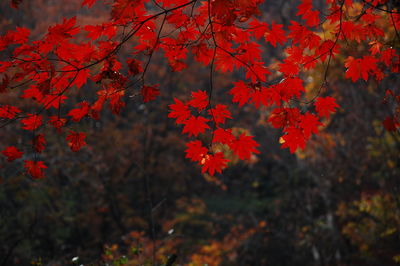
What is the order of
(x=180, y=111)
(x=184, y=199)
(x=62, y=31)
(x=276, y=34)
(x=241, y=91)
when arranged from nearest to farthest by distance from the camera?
(x=62, y=31) < (x=241, y=91) < (x=180, y=111) < (x=276, y=34) < (x=184, y=199)

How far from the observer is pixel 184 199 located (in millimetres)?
11055

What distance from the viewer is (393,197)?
5867mm

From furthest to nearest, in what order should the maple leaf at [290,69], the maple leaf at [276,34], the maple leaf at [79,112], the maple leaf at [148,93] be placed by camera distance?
1. the maple leaf at [276,34]
2. the maple leaf at [290,69]
3. the maple leaf at [79,112]
4. the maple leaf at [148,93]

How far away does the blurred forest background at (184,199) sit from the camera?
21.3 feet

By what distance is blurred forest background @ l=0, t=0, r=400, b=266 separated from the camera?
6480mm

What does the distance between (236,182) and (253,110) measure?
9.81 feet

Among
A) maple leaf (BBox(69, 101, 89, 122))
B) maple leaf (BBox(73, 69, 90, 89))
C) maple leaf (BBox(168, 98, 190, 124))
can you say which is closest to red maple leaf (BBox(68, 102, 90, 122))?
maple leaf (BBox(69, 101, 89, 122))

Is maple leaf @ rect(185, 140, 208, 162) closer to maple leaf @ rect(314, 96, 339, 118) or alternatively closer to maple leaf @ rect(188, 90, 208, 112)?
maple leaf @ rect(188, 90, 208, 112)

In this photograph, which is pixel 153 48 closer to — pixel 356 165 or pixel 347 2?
pixel 347 2

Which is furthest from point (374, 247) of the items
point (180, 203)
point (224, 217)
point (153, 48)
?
point (153, 48)

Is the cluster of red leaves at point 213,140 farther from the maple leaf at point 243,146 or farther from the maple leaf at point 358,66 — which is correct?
the maple leaf at point 358,66

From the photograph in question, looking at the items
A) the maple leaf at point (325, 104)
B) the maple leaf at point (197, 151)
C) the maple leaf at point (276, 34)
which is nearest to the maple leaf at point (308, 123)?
the maple leaf at point (325, 104)

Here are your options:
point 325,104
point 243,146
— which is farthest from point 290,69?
point 243,146

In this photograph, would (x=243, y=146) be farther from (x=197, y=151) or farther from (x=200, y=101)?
(x=200, y=101)
